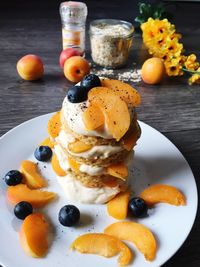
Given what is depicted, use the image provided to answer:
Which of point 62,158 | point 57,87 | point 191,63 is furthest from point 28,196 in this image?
point 191,63

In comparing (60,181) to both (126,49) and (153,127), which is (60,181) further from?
(126,49)

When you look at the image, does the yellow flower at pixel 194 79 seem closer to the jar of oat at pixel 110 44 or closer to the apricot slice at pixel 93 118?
the jar of oat at pixel 110 44

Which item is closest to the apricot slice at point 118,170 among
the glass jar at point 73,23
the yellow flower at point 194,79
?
the yellow flower at point 194,79

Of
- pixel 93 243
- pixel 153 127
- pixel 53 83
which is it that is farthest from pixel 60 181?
pixel 53 83

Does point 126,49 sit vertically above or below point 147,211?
above

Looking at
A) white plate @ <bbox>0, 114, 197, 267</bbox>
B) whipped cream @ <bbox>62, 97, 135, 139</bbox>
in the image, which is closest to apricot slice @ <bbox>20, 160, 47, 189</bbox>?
white plate @ <bbox>0, 114, 197, 267</bbox>

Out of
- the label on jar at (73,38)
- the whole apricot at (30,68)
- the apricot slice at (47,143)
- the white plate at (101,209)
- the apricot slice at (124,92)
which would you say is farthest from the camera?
the label on jar at (73,38)

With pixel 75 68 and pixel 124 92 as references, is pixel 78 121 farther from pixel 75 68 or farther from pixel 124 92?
pixel 75 68
